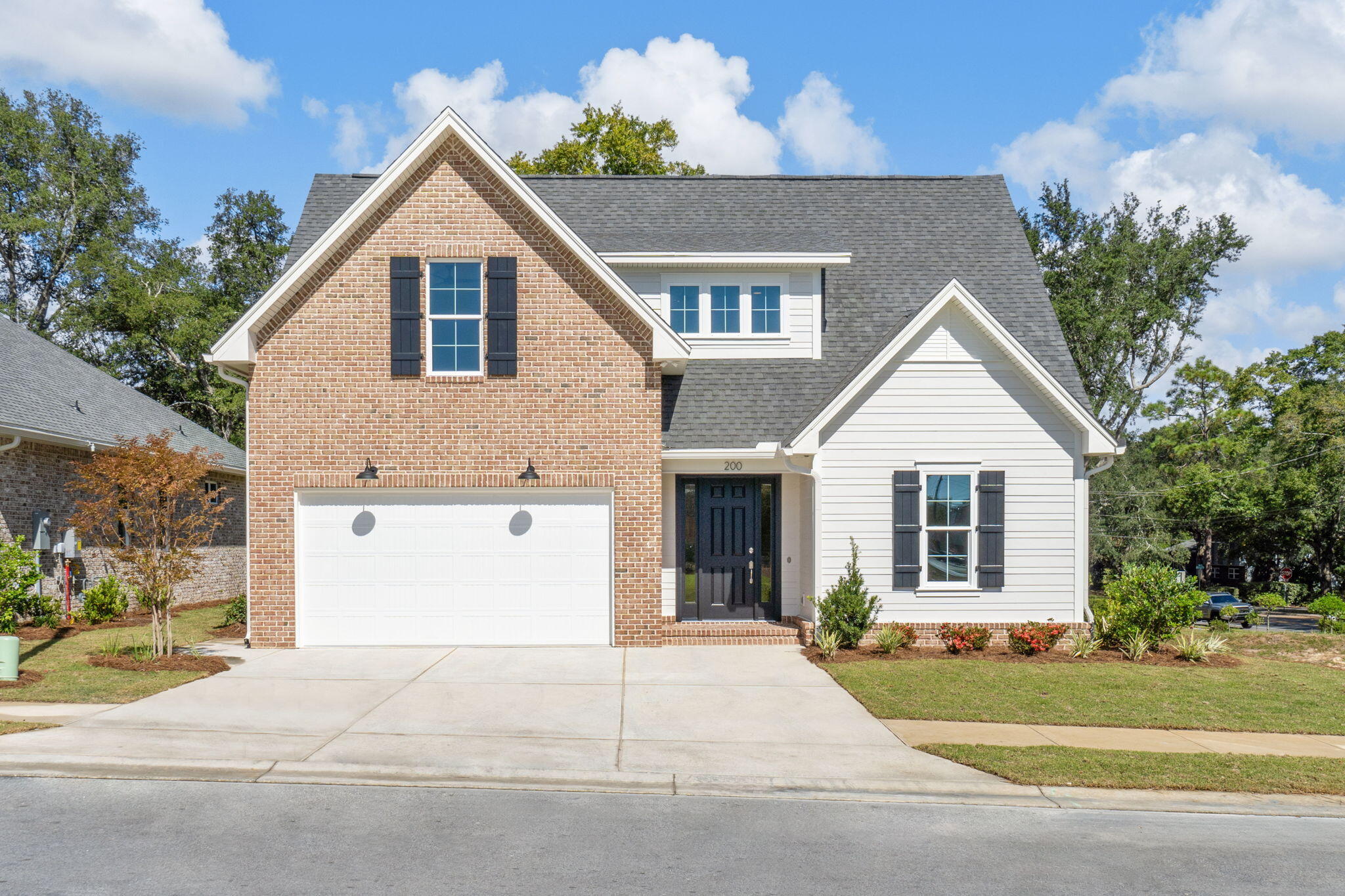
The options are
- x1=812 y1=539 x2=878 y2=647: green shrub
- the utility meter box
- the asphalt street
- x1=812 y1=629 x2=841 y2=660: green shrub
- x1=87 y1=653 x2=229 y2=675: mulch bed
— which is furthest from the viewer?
the utility meter box

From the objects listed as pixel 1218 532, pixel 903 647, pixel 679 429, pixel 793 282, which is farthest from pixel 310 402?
pixel 1218 532

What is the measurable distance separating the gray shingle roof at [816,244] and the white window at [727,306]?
0.53 meters

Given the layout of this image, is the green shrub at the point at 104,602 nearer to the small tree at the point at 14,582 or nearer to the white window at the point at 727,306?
the small tree at the point at 14,582

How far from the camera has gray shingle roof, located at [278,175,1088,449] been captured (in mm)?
15133

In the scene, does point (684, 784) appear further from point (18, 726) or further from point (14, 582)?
point (14, 582)

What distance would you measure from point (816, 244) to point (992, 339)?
11.7ft

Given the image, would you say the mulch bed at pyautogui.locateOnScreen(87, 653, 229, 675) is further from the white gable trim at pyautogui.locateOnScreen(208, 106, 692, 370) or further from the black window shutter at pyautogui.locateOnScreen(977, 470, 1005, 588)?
the black window shutter at pyautogui.locateOnScreen(977, 470, 1005, 588)

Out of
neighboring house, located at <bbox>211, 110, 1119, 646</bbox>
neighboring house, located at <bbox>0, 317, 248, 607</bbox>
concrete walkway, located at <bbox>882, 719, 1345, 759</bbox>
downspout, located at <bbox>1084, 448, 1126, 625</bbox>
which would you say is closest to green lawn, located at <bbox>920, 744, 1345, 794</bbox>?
concrete walkway, located at <bbox>882, 719, 1345, 759</bbox>

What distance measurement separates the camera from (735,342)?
15984 mm

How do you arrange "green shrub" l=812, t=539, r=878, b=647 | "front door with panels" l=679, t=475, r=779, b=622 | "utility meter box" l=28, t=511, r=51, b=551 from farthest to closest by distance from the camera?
"utility meter box" l=28, t=511, r=51, b=551, "front door with panels" l=679, t=475, r=779, b=622, "green shrub" l=812, t=539, r=878, b=647

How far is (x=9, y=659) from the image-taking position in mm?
10703

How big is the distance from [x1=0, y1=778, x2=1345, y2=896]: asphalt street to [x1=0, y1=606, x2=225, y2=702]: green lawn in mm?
3287

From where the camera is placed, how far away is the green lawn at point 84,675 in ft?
33.3

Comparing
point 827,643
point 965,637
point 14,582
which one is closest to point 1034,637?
point 965,637
